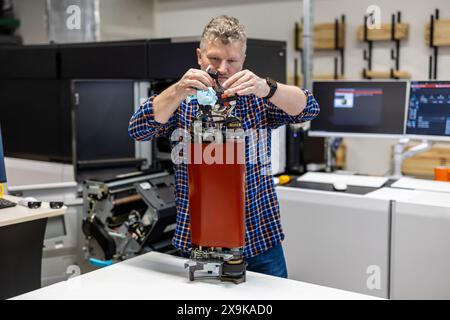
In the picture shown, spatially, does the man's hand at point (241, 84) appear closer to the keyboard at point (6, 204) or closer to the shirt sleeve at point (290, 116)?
the shirt sleeve at point (290, 116)

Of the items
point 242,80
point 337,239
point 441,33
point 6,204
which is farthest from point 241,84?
point 441,33

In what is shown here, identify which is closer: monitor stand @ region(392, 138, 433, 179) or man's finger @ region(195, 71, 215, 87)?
man's finger @ region(195, 71, 215, 87)

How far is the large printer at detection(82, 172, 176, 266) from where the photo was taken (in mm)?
3027

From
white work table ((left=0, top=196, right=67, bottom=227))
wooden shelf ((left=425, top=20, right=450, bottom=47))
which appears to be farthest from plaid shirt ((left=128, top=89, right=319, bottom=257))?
wooden shelf ((left=425, top=20, right=450, bottom=47))

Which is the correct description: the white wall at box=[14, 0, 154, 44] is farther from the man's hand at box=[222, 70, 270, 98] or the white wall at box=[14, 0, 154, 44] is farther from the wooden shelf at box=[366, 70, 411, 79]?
the man's hand at box=[222, 70, 270, 98]

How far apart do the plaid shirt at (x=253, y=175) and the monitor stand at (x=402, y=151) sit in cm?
160

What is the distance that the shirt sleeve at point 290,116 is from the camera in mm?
1822

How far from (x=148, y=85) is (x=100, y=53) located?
63cm

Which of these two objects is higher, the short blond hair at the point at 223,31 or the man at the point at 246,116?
the short blond hair at the point at 223,31

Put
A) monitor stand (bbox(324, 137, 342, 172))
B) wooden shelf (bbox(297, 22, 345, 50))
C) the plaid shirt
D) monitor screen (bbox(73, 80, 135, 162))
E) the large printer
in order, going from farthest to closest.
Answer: wooden shelf (bbox(297, 22, 345, 50))
monitor stand (bbox(324, 137, 342, 172))
monitor screen (bbox(73, 80, 135, 162))
the large printer
the plaid shirt

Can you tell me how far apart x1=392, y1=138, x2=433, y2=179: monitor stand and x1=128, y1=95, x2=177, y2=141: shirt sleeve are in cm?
186

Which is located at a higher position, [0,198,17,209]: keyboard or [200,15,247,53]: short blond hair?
[200,15,247,53]: short blond hair

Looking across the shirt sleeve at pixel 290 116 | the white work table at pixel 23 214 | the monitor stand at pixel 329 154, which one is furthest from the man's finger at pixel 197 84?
the monitor stand at pixel 329 154
